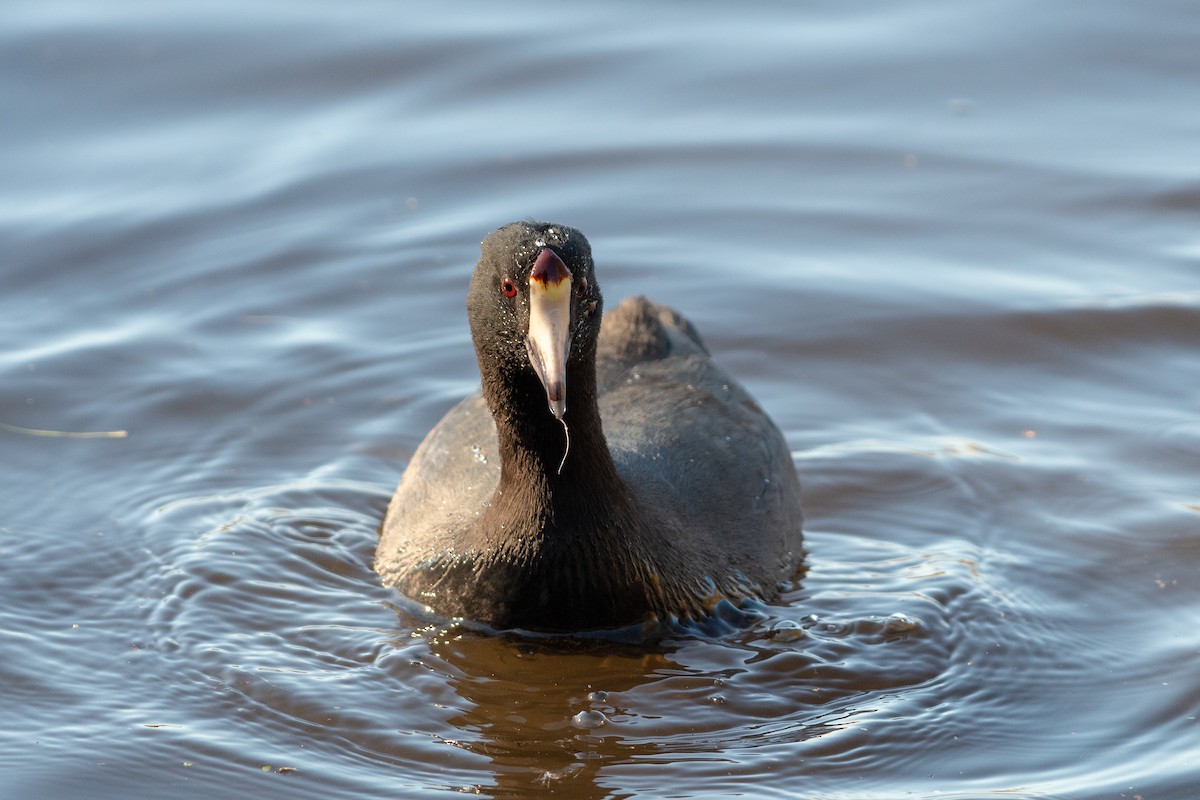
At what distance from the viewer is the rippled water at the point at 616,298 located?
5.16m

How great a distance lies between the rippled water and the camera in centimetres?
516

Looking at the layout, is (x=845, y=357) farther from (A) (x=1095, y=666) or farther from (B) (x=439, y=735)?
(B) (x=439, y=735)

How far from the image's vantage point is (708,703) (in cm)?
528

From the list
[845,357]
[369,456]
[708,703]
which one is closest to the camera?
[708,703]

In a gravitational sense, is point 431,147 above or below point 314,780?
above

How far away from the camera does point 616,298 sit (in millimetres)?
8312

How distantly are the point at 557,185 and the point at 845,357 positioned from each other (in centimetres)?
220

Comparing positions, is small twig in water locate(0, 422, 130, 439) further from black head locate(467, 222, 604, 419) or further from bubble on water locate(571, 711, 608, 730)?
bubble on water locate(571, 711, 608, 730)

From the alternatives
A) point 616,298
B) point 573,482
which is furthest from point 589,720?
point 616,298

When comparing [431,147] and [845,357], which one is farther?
[431,147]

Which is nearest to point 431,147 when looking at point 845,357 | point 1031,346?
point 845,357

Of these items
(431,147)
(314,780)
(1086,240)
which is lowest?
(314,780)

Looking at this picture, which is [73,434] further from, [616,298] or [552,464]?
[552,464]

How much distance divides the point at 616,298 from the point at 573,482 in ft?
9.83
